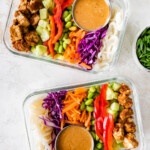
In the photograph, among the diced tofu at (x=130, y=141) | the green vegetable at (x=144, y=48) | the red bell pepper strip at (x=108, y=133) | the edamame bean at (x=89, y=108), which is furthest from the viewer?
the green vegetable at (x=144, y=48)

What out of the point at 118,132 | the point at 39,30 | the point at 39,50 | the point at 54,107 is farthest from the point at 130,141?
the point at 39,30

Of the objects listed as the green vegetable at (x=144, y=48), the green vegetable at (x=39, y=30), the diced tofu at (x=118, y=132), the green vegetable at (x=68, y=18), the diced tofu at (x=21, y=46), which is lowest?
the diced tofu at (x=118, y=132)

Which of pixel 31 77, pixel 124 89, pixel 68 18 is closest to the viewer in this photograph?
pixel 124 89

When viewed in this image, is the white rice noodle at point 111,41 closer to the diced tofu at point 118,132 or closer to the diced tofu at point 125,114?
the diced tofu at point 125,114

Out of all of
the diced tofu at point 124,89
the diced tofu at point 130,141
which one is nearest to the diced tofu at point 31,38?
the diced tofu at point 124,89

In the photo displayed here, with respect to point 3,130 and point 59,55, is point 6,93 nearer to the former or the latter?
point 3,130

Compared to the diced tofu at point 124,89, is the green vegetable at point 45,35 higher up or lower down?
higher up

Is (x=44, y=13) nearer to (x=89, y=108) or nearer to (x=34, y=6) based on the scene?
(x=34, y=6)
